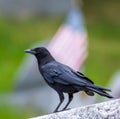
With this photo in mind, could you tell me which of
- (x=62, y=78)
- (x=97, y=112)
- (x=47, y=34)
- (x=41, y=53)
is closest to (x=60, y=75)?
(x=62, y=78)

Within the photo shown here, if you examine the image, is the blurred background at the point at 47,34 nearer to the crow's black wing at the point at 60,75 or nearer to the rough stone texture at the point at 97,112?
the crow's black wing at the point at 60,75

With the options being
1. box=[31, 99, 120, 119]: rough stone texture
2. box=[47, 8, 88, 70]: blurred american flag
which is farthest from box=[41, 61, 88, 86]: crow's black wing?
box=[47, 8, 88, 70]: blurred american flag

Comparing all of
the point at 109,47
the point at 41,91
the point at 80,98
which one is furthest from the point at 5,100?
the point at 109,47

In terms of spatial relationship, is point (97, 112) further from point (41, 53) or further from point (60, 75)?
point (41, 53)

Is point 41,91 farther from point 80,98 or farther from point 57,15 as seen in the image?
point 57,15

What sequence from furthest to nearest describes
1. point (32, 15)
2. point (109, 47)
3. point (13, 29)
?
point (32, 15), point (13, 29), point (109, 47)

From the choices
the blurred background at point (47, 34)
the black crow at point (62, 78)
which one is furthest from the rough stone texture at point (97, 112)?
the blurred background at point (47, 34)

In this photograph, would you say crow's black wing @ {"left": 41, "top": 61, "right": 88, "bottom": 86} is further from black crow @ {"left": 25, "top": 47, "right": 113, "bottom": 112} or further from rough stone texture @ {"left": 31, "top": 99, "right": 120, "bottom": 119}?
rough stone texture @ {"left": 31, "top": 99, "right": 120, "bottom": 119}
